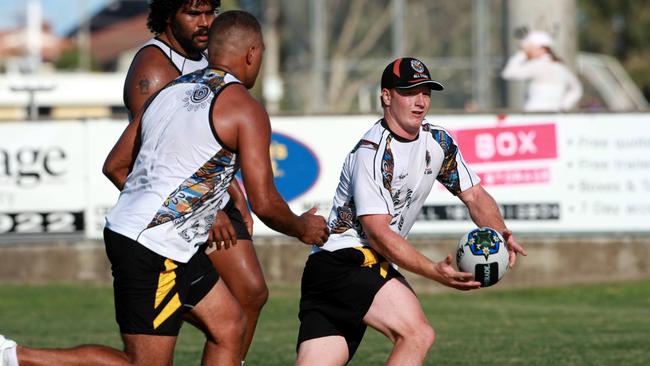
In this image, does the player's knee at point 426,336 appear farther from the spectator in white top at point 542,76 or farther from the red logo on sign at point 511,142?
the spectator in white top at point 542,76

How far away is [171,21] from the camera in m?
7.77

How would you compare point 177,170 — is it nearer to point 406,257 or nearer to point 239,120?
point 239,120

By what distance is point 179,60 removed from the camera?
775 cm

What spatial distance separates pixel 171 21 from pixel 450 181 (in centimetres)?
190

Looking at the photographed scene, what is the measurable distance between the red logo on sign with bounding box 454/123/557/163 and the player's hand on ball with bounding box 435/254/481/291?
27.5 feet

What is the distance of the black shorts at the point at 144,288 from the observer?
6469 mm

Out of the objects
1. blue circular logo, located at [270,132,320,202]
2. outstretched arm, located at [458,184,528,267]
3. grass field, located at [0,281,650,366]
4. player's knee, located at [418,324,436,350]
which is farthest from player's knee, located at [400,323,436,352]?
blue circular logo, located at [270,132,320,202]

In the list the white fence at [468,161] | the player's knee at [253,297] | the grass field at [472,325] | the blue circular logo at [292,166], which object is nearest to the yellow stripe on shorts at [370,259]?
the player's knee at [253,297]

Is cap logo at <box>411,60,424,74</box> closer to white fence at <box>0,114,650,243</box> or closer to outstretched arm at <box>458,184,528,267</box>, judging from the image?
outstretched arm at <box>458,184,528,267</box>

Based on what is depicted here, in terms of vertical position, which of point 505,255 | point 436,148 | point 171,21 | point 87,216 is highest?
point 171,21

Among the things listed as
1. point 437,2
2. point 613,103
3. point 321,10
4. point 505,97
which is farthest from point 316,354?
point 613,103

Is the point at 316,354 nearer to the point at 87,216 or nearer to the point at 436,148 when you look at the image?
the point at 436,148

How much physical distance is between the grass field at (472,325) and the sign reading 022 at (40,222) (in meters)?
0.72

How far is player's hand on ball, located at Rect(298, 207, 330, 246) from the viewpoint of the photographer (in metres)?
6.68
